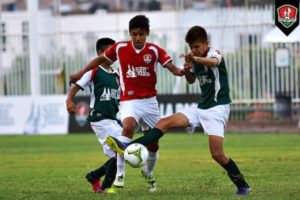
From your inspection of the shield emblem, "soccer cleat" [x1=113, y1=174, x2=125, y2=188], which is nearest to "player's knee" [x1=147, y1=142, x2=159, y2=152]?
"soccer cleat" [x1=113, y1=174, x2=125, y2=188]

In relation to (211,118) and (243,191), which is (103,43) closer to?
(211,118)

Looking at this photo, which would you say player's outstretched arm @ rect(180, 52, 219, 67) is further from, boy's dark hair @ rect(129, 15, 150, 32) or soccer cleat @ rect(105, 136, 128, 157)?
soccer cleat @ rect(105, 136, 128, 157)

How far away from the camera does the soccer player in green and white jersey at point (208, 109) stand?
13.4 meters

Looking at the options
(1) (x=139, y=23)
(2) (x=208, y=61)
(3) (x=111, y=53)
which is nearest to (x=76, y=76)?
Result: (3) (x=111, y=53)

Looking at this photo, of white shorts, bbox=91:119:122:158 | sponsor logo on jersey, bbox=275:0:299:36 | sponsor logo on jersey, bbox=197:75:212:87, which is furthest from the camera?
sponsor logo on jersey, bbox=275:0:299:36

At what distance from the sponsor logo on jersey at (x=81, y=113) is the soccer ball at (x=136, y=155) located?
66.0ft

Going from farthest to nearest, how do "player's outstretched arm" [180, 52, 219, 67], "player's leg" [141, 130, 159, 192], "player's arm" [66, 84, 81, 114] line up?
"player's arm" [66, 84, 81, 114] < "player's leg" [141, 130, 159, 192] < "player's outstretched arm" [180, 52, 219, 67]

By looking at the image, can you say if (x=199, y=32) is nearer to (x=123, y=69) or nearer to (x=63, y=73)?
(x=123, y=69)

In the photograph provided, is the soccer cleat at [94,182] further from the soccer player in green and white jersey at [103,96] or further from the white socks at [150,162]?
the white socks at [150,162]

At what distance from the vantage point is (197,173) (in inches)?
699

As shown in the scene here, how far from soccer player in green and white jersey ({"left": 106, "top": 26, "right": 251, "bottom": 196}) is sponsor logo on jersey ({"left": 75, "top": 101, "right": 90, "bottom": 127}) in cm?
1970

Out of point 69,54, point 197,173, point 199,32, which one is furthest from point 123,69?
point 69,54

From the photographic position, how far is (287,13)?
3067 cm

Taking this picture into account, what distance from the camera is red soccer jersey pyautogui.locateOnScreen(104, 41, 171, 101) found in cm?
1407
